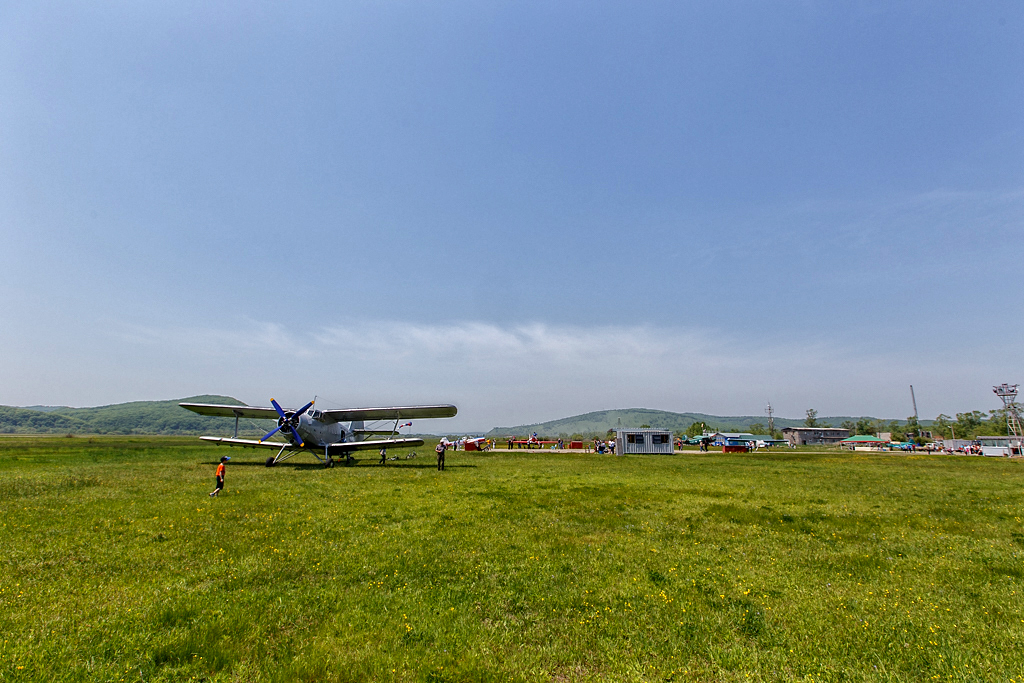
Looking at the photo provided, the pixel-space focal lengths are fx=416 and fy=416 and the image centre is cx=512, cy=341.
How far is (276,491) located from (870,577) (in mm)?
20357

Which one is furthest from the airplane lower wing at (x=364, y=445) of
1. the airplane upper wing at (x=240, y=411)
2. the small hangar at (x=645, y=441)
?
the small hangar at (x=645, y=441)

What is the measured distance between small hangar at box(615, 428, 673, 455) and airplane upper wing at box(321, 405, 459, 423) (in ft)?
105

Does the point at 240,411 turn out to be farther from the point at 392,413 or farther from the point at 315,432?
the point at 392,413

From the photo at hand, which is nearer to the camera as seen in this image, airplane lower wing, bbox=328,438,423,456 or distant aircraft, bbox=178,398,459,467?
distant aircraft, bbox=178,398,459,467

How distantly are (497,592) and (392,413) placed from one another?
1077 inches

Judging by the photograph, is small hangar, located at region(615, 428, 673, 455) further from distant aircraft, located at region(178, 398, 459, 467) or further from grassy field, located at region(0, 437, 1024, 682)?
grassy field, located at region(0, 437, 1024, 682)

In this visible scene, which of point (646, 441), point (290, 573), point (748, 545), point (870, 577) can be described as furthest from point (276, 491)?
point (646, 441)

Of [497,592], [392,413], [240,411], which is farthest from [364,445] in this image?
[497,592]

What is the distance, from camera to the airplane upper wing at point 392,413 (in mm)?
31906

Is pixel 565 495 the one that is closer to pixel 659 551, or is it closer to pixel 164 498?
pixel 659 551

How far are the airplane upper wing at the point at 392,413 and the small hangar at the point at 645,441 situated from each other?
31.9 metres

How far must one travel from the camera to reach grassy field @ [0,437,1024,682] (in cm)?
544

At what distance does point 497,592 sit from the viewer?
7781 millimetres

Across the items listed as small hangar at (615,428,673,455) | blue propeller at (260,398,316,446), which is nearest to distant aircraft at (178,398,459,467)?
blue propeller at (260,398,316,446)
